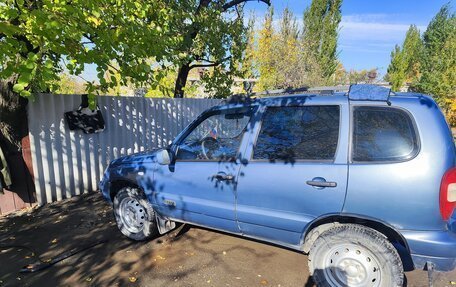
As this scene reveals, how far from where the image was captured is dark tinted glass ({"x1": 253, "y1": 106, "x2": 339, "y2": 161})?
106 inches

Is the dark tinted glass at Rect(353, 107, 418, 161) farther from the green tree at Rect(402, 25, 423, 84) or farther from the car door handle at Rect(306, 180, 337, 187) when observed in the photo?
the green tree at Rect(402, 25, 423, 84)

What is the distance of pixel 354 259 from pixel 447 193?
2.97ft

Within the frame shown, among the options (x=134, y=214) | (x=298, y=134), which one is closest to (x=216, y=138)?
(x=298, y=134)

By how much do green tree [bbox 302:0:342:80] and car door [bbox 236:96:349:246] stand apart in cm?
2310

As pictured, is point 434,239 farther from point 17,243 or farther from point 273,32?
point 273,32

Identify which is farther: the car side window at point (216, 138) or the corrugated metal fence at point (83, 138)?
the corrugated metal fence at point (83, 138)

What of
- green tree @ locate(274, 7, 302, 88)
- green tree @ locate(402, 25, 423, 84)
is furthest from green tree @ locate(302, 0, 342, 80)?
green tree @ locate(402, 25, 423, 84)

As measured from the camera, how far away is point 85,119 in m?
5.55

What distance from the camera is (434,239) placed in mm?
2322

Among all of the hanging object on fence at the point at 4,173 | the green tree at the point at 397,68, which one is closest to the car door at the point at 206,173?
the hanging object on fence at the point at 4,173

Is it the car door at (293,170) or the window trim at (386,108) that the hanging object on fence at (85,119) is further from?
the window trim at (386,108)

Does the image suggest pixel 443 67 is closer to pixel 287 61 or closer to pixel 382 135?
pixel 287 61

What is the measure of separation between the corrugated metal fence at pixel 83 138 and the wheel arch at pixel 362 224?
4460 millimetres

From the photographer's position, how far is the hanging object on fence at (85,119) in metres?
5.37
